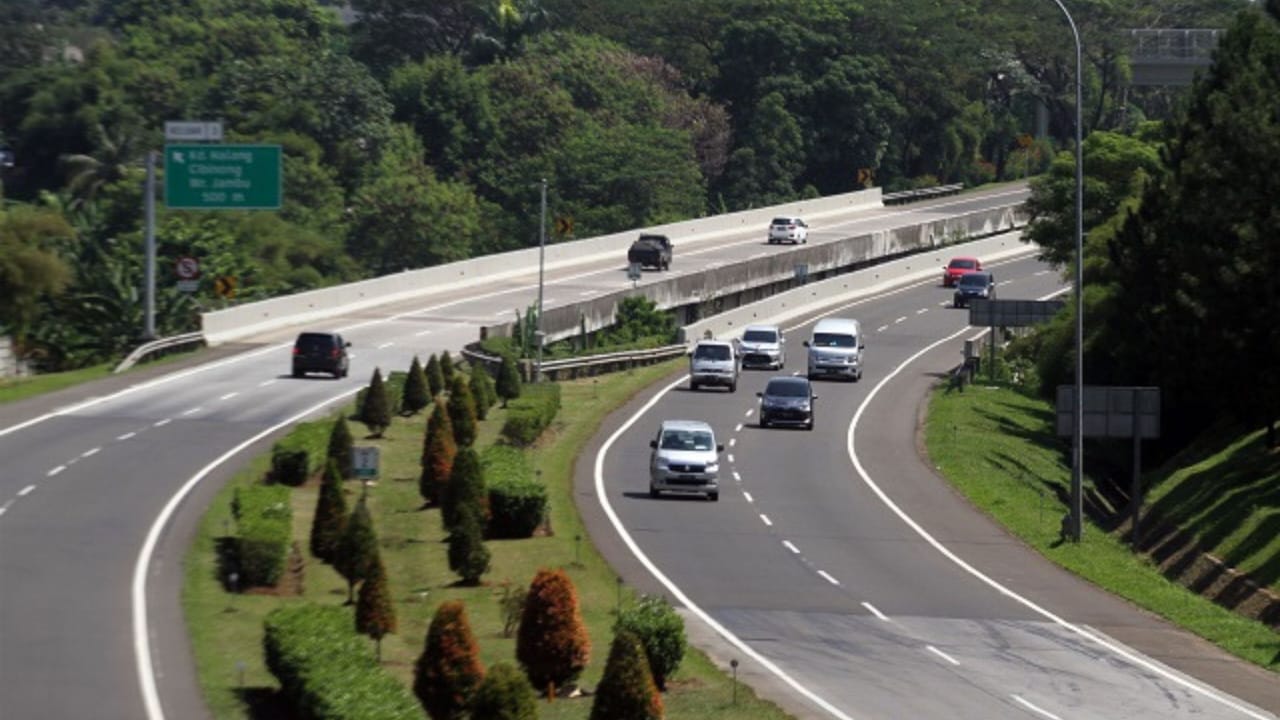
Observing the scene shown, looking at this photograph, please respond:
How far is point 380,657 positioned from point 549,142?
115m

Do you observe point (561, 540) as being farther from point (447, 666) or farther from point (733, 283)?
point (733, 283)

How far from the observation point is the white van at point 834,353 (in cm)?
8031

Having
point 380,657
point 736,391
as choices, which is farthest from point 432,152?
point 380,657

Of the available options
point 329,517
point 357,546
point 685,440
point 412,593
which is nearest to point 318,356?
point 685,440

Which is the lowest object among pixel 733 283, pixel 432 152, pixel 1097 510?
pixel 1097 510

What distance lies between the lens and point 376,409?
190 feet

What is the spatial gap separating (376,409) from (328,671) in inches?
1254

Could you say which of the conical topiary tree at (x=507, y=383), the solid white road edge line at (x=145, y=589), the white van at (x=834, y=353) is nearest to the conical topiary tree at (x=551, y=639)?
the solid white road edge line at (x=145, y=589)

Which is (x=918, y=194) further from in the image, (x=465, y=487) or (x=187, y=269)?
(x=465, y=487)

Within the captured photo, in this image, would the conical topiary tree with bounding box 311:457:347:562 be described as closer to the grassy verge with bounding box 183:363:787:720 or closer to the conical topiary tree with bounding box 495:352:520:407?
the grassy verge with bounding box 183:363:787:720

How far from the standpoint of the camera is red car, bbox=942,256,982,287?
4449 inches

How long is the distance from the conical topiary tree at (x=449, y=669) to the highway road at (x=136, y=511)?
288 cm

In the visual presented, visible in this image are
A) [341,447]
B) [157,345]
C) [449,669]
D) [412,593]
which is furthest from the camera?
[157,345]

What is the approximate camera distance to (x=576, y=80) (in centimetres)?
15088
